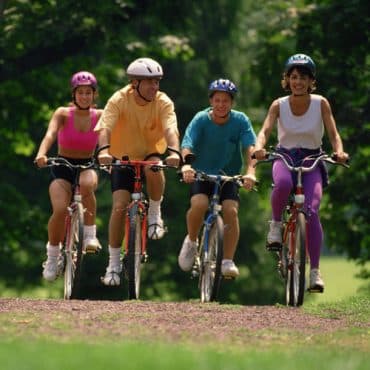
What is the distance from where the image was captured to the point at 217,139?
13.6 meters

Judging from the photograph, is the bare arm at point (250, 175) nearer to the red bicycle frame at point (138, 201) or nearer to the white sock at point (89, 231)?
the red bicycle frame at point (138, 201)

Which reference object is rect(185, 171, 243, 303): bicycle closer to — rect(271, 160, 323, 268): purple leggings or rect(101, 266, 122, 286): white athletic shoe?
rect(271, 160, 323, 268): purple leggings

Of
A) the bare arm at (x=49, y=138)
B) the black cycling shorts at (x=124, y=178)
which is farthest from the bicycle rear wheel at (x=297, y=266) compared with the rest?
the bare arm at (x=49, y=138)

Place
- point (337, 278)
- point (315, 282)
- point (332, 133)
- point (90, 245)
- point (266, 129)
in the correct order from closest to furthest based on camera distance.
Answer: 1. point (315, 282)
2. point (332, 133)
3. point (266, 129)
4. point (90, 245)
5. point (337, 278)

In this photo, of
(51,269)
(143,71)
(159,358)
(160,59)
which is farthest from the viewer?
(160,59)

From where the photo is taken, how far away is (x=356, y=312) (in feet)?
40.3

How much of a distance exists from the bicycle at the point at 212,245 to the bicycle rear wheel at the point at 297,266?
0.60m

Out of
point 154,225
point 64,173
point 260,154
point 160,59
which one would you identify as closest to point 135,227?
point 154,225

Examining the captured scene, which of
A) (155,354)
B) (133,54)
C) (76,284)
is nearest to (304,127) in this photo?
(76,284)

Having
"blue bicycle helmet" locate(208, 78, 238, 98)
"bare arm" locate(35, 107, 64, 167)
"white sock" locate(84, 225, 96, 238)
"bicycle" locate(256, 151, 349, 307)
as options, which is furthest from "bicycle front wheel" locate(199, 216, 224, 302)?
"bare arm" locate(35, 107, 64, 167)

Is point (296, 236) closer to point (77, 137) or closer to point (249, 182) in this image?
point (249, 182)

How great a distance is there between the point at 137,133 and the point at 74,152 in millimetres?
749

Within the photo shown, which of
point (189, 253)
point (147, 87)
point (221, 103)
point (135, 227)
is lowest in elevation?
point (189, 253)

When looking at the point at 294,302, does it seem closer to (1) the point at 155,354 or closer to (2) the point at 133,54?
(1) the point at 155,354
